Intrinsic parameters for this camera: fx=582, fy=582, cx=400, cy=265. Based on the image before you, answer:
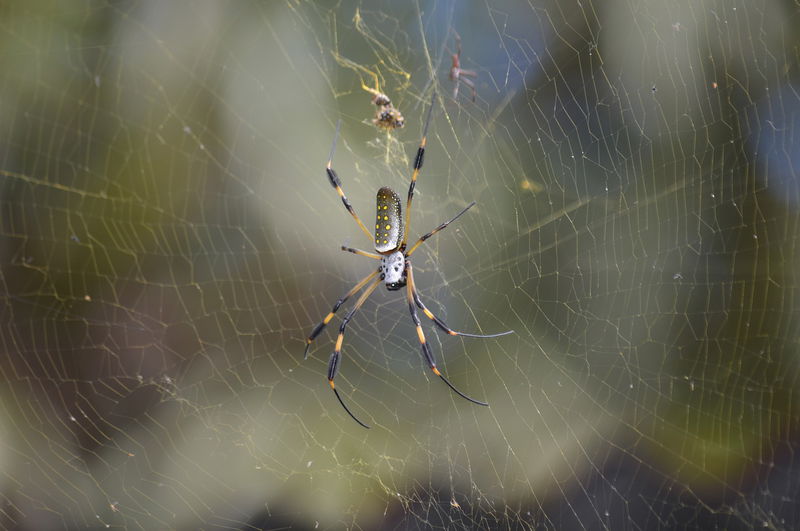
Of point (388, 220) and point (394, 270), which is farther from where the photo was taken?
point (394, 270)

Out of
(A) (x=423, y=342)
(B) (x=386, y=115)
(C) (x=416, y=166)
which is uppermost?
(B) (x=386, y=115)

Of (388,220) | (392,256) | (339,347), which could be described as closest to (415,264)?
(392,256)

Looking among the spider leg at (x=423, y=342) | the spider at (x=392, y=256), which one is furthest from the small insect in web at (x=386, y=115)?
the spider leg at (x=423, y=342)

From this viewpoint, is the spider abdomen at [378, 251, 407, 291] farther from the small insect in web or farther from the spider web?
the small insect in web

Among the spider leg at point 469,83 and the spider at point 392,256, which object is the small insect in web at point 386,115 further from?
the spider leg at point 469,83

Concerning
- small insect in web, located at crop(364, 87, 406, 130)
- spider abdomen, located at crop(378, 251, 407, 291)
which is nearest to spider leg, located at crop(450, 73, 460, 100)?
small insect in web, located at crop(364, 87, 406, 130)

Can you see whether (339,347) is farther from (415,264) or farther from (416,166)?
(416,166)

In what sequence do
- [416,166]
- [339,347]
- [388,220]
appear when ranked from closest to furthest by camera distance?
1. [416,166]
2. [388,220]
3. [339,347]

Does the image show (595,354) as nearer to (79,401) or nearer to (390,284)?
(390,284)
